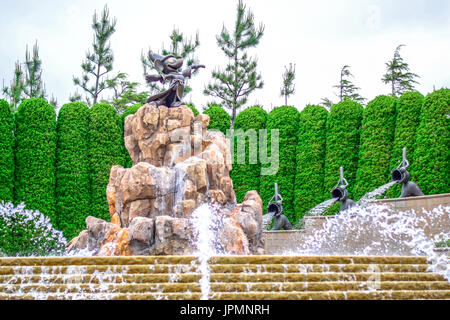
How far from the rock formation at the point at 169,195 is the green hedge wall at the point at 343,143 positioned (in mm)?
6158

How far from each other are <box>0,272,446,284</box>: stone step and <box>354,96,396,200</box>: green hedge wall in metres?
10.3

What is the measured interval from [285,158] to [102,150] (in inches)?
269

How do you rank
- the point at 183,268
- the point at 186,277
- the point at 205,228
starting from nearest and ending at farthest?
the point at 186,277, the point at 183,268, the point at 205,228

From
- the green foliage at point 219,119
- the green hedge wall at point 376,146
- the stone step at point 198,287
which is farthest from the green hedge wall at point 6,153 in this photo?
the green hedge wall at point 376,146

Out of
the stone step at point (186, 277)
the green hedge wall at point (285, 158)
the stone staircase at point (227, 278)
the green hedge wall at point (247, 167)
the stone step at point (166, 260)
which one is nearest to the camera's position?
the stone staircase at point (227, 278)

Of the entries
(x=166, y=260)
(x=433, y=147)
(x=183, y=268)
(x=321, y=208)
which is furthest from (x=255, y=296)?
(x=433, y=147)

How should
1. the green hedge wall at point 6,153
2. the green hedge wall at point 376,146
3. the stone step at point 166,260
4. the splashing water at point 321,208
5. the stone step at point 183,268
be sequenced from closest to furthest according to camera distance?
the stone step at point 183,268 < the stone step at point 166,260 < the green hedge wall at point 6,153 < the splashing water at point 321,208 < the green hedge wall at point 376,146

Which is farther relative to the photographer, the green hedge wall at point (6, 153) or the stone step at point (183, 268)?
the green hedge wall at point (6, 153)

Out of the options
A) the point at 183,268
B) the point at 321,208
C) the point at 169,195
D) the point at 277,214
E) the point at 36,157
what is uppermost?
the point at 36,157

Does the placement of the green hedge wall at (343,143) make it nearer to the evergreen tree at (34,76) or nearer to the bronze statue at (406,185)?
the bronze statue at (406,185)

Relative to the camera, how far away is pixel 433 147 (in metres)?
16.8

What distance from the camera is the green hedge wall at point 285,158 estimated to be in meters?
19.4

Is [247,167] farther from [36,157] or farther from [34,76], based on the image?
[34,76]

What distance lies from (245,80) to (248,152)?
10319 millimetres
